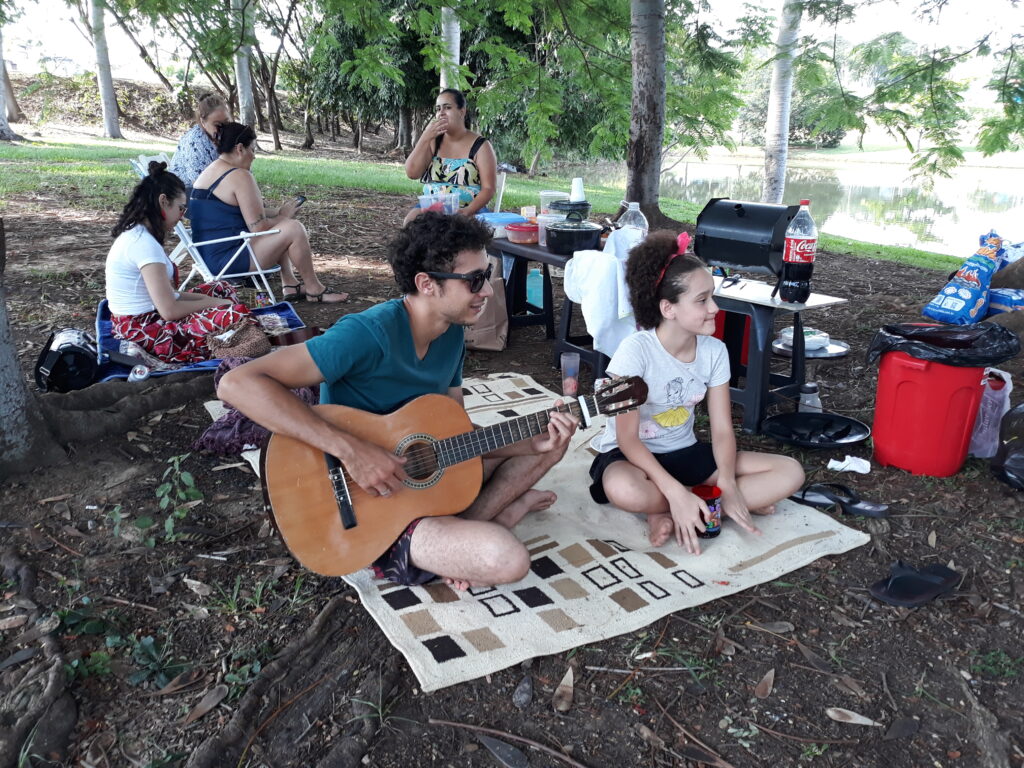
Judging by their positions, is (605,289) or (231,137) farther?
(231,137)

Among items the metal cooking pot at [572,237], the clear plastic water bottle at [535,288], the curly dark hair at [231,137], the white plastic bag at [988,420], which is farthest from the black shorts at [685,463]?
the curly dark hair at [231,137]

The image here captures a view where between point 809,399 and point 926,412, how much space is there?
33.4 inches

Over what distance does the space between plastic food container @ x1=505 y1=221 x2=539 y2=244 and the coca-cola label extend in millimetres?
1856

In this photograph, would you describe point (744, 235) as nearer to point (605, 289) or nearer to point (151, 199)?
point (605, 289)

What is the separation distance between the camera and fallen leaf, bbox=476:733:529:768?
1.95 metres

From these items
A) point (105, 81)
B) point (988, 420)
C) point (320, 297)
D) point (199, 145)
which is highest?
point (105, 81)

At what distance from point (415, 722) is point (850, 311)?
5456 mm

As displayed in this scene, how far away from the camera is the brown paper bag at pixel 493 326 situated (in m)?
5.16

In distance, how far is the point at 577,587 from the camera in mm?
2680

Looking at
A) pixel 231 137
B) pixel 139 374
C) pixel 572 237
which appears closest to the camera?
pixel 139 374

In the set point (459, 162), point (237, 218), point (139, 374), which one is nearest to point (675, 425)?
point (139, 374)

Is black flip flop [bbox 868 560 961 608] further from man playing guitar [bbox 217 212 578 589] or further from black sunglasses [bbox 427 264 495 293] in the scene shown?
black sunglasses [bbox 427 264 495 293]

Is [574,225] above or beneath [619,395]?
above

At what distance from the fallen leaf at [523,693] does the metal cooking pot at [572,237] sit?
293 cm
